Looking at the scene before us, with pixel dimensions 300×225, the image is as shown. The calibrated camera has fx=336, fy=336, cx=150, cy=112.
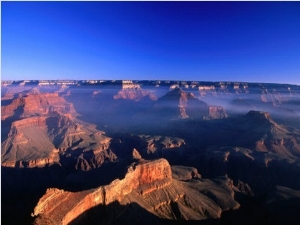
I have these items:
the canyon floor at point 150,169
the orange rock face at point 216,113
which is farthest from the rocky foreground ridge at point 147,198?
the orange rock face at point 216,113

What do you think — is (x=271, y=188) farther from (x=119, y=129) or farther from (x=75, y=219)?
(x=119, y=129)

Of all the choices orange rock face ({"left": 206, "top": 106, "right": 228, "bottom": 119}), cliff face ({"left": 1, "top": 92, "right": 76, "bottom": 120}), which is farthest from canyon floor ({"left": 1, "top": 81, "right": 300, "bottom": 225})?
orange rock face ({"left": 206, "top": 106, "right": 228, "bottom": 119})

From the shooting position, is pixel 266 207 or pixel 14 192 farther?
pixel 14 192

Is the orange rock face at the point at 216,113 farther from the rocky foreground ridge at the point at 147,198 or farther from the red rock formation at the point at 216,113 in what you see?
the rocky foreground ridge at the point at 147,198

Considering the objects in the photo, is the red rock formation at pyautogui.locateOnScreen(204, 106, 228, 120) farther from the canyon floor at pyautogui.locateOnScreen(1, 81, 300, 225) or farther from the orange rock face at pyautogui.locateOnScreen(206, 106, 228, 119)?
the canyon floor at pyautogui.locateOnScreen(1, 81, 300, 225)

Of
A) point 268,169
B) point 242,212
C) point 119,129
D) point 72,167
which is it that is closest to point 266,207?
point 242,212
